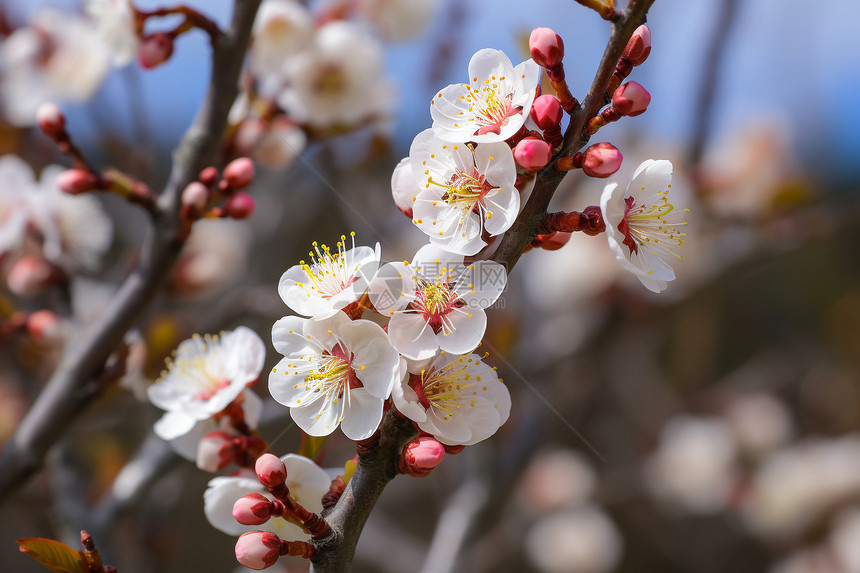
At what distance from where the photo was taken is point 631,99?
0.57 m

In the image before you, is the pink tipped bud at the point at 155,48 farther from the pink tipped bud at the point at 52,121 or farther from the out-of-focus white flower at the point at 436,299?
the out-of-focus white flower at the point at 436,299

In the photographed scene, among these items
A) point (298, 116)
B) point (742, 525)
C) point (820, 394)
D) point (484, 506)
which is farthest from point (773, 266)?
point (298, 116)

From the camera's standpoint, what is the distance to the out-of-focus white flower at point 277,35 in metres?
1.41

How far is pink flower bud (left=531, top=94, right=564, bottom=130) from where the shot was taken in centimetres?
58

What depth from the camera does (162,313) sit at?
5.89 feet

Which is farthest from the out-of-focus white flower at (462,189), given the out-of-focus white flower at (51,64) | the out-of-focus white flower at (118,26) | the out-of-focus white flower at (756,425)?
the out-of-focus white flower at (756,425)

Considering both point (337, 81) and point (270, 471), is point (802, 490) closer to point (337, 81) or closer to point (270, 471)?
point (337, 81)

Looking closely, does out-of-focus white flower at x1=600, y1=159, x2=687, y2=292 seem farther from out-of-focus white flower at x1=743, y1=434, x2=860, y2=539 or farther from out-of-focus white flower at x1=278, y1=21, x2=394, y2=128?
out-of-focus white flower at x1=743, y1=434, x2=860, y2=539

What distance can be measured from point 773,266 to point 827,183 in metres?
1.40

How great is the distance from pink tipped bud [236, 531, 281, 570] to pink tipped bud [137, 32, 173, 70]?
754 mm

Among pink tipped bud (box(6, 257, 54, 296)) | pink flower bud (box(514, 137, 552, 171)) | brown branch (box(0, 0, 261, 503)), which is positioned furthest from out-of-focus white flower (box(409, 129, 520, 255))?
pink tipped bud (box(6, 257, 54, 296))

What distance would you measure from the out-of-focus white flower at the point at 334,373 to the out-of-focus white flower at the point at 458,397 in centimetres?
3

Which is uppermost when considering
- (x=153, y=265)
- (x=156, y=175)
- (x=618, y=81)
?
(x=618, y=81)

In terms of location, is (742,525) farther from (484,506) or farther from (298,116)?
(298,116)
